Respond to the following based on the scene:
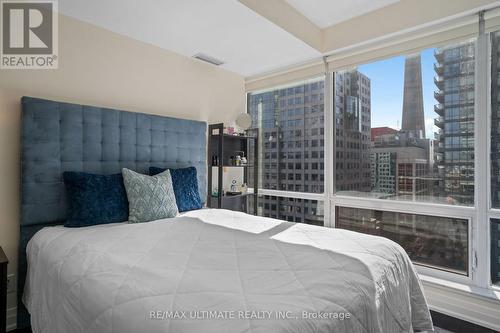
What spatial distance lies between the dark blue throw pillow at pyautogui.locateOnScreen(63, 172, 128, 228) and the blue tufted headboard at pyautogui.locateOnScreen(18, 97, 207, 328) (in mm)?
142

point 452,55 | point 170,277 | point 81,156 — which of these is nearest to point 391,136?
point 452,55

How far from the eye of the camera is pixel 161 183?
8.00 feet

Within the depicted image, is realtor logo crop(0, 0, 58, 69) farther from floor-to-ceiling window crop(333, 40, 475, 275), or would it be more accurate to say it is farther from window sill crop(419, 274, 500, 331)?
window sill crop(419, 274, 500, 331)

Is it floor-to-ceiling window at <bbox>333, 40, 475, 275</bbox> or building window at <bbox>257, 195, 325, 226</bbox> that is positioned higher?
floor-to-ceiling window at <bbox>333, 40, 475, 275</bbox>

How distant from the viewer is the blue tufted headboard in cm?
202

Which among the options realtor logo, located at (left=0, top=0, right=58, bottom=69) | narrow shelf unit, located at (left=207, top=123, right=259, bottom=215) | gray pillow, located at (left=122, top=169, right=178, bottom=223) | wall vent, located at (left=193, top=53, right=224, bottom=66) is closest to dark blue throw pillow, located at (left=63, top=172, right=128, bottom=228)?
gray pillow, located at (left=122, top=169, right=178, bottom=223)

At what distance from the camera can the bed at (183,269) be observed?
3.13 feet

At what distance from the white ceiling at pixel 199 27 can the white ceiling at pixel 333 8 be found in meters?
0.28

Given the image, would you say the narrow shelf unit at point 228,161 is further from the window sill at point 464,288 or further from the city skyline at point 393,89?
the window sill at point 464,288

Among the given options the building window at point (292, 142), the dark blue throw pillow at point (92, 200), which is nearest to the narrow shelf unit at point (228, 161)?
the building window at point (292, 142)

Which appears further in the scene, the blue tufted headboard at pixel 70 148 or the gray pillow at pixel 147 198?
the gray pillow at pixel 147 198

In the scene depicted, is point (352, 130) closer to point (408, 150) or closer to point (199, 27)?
point (408, 150)

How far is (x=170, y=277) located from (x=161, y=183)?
4.55 ft

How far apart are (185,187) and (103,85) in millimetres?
1219
